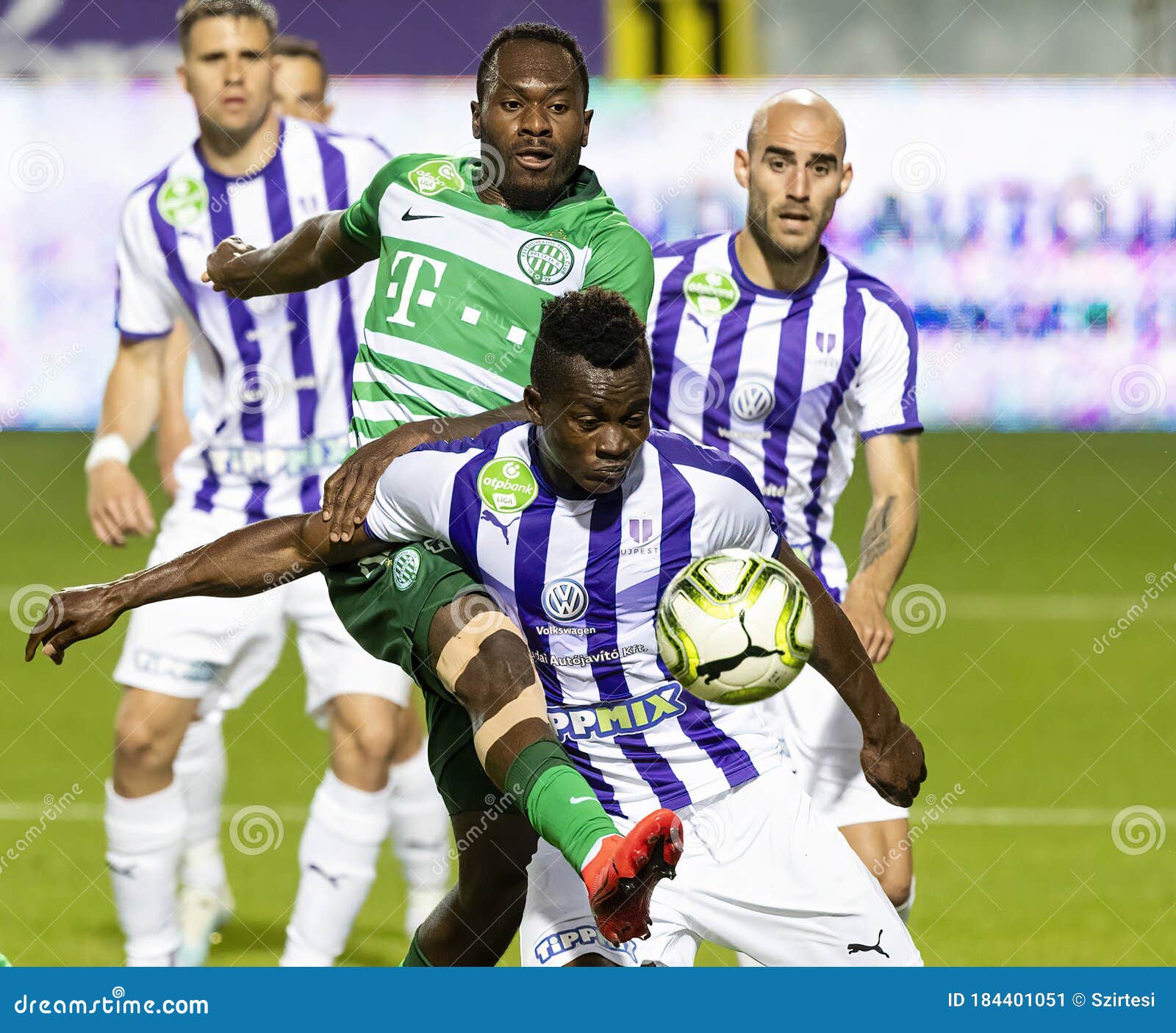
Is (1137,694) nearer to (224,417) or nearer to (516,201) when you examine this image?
(224,417)

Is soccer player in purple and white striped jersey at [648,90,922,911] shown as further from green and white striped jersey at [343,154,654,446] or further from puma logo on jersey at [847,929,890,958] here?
puma logo on jersey at [847,929,890,958]

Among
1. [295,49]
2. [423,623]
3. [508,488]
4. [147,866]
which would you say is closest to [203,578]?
[423,623]

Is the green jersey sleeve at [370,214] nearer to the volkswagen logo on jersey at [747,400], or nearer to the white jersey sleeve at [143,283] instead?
the volkswagen logo on jersey at [747,400]

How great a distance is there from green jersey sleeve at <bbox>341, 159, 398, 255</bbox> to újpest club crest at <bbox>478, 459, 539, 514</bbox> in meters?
1.06

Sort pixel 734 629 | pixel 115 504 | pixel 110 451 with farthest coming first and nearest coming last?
pixel 110 451 < pixel 115 504 < pixel 734 629

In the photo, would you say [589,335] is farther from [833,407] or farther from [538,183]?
[833,407]

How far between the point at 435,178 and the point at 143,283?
8.03 ft

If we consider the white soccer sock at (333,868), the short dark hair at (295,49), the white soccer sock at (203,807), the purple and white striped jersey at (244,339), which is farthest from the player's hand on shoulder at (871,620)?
the short dark hair at (295,49)

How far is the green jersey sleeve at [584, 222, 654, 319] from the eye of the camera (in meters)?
4.72

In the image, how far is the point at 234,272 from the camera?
523 centimetres

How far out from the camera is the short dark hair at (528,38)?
4.68 metres

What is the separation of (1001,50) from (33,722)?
12.4 meters

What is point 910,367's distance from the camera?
5777mm

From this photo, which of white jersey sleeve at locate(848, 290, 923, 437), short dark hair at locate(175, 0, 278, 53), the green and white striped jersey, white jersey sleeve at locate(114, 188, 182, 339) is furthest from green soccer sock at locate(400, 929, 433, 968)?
short dark hair at locate(175, 0, 278, 53)
